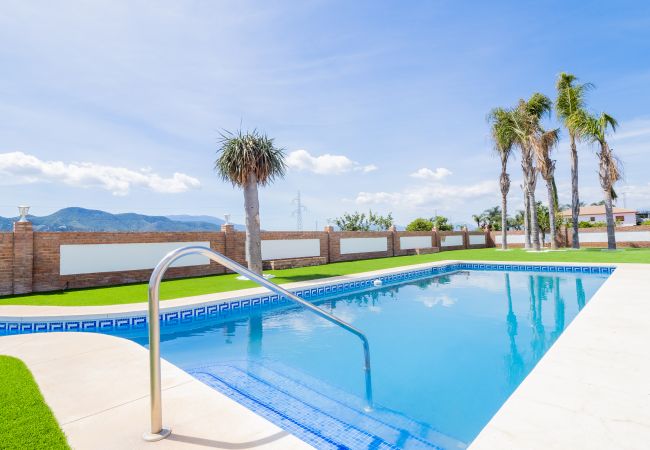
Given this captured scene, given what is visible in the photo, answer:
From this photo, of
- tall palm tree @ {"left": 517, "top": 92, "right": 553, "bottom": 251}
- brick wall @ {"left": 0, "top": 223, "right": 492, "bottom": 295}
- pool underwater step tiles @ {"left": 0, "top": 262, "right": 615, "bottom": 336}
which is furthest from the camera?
tall palm tree @ {"left": 517, "top": 92, "right": 553, "bottom": 251}

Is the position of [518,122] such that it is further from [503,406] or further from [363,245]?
[503,406]

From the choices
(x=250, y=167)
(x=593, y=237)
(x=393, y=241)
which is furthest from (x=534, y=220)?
(x=250, y=167)

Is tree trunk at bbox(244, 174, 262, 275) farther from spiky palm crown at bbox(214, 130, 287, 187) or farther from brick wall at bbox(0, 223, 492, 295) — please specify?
brick wall at bbox(0, 223, 492, 295)

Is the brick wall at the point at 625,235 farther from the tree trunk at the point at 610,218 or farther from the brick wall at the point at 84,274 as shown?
the brick wall at the point at 84,274

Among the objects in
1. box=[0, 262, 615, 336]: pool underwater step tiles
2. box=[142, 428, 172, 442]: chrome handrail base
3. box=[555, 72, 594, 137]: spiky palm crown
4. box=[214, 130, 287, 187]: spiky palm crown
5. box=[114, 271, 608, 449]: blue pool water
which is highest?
box=[555, 72, 594, 137]: spiky palm crown

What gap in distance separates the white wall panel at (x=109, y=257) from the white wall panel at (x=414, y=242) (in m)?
16.8

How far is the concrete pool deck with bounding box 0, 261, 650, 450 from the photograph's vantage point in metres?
2.40

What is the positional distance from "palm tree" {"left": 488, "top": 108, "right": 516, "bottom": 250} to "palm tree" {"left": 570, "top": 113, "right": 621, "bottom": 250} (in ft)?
12.1

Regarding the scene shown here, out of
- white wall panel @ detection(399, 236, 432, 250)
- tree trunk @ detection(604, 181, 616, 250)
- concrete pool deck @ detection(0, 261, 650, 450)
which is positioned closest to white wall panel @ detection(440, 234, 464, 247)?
white wall panel @ detection(399, 236, 432, 250)

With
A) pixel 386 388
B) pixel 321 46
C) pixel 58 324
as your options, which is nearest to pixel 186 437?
pixel 386 388

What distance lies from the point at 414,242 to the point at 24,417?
26.0m

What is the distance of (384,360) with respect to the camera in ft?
17.4

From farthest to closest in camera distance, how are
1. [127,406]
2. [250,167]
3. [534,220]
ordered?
[534,220]
[250,167]
[127,406]

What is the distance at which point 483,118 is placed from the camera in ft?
80.0
